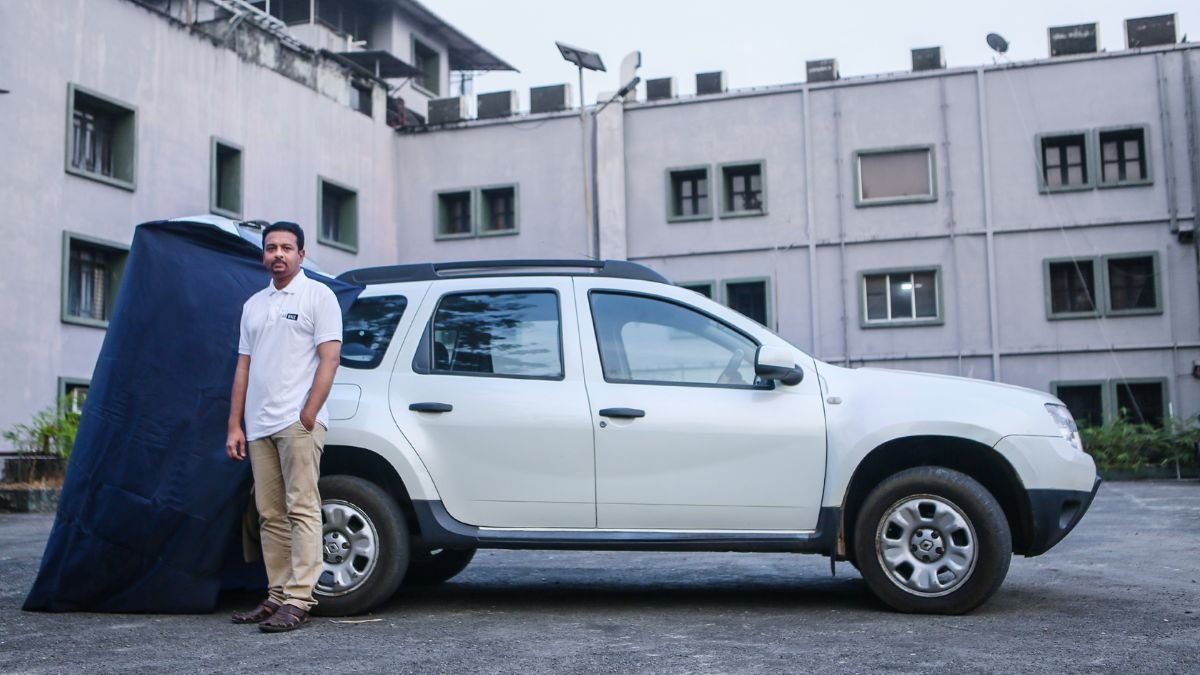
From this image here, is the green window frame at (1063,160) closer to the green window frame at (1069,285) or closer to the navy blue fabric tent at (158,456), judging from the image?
the green window frame at (1069,285)

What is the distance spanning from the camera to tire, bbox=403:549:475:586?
319 inches

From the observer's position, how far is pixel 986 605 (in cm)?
700

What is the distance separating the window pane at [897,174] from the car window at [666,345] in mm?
25669

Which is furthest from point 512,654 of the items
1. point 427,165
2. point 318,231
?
point 427,165

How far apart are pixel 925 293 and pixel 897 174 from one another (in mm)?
2993

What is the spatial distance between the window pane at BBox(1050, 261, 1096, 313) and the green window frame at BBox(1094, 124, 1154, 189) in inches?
79.0

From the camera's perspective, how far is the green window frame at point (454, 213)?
34.8 m

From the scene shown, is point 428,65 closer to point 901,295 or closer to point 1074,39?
point 901,295

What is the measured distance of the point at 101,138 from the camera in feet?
83.0

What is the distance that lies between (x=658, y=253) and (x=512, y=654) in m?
28.2

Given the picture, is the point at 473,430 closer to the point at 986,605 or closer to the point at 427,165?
the point at 986,605

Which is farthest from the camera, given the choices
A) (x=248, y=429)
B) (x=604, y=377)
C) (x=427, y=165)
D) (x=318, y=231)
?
(x=427, y=165)

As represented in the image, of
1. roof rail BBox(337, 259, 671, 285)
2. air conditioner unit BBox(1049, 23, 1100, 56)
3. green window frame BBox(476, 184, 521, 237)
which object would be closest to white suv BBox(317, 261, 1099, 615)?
roof rail BBox(337, 259, 671, 285)

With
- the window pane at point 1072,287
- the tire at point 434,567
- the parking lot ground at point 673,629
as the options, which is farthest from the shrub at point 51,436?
the window pane at point 1072,287
